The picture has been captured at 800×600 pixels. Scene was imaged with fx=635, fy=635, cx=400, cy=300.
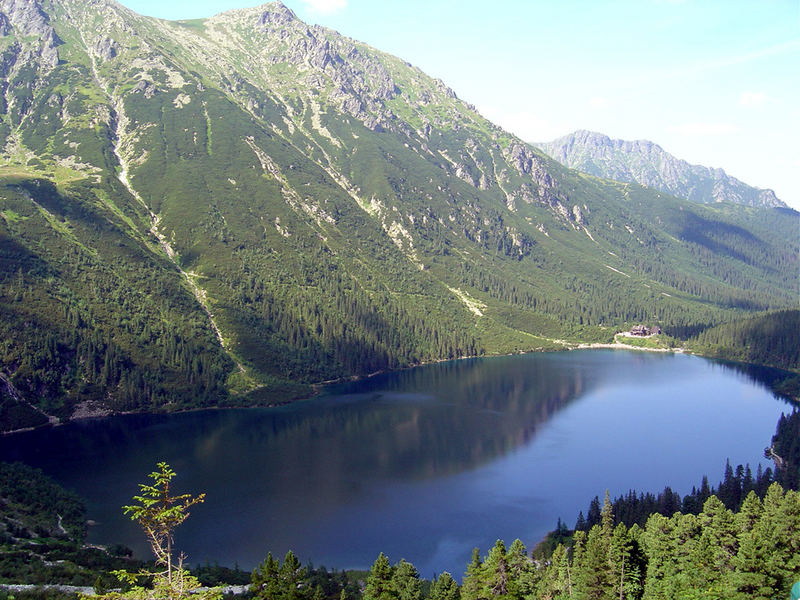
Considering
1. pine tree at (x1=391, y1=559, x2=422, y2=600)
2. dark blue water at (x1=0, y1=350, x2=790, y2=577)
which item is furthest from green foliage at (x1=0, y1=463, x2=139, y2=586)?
pine tree at (x1=391, y1=559, x2=422, y2=600)

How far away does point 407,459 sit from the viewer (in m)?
117

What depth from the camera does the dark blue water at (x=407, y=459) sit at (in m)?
85.8

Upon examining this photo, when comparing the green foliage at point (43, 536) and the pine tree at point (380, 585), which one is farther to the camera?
the green foliage at point (43, 536)

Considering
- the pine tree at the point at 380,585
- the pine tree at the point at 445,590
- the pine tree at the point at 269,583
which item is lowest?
the pine tree at the point at 445,590

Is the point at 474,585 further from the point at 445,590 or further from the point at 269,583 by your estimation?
the point at 269,583

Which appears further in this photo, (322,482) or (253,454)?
(253,454)

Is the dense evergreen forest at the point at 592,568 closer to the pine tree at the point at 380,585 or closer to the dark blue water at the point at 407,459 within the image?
the pine tree at the point at 380,585

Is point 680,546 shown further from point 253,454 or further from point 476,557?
point 253,454

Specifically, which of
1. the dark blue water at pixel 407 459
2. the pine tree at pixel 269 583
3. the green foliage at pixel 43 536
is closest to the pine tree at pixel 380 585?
the pine tree at pixel 269 583

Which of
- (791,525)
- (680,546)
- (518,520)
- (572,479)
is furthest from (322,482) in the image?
(791,525)

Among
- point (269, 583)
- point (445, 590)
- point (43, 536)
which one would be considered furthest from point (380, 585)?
point (43, 536)

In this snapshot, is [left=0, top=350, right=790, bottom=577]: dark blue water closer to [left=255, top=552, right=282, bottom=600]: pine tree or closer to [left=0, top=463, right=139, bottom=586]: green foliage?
[left=0, top=463, right=139, bottom=586]: green foliage

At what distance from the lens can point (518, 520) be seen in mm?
90188

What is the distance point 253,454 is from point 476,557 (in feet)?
246
